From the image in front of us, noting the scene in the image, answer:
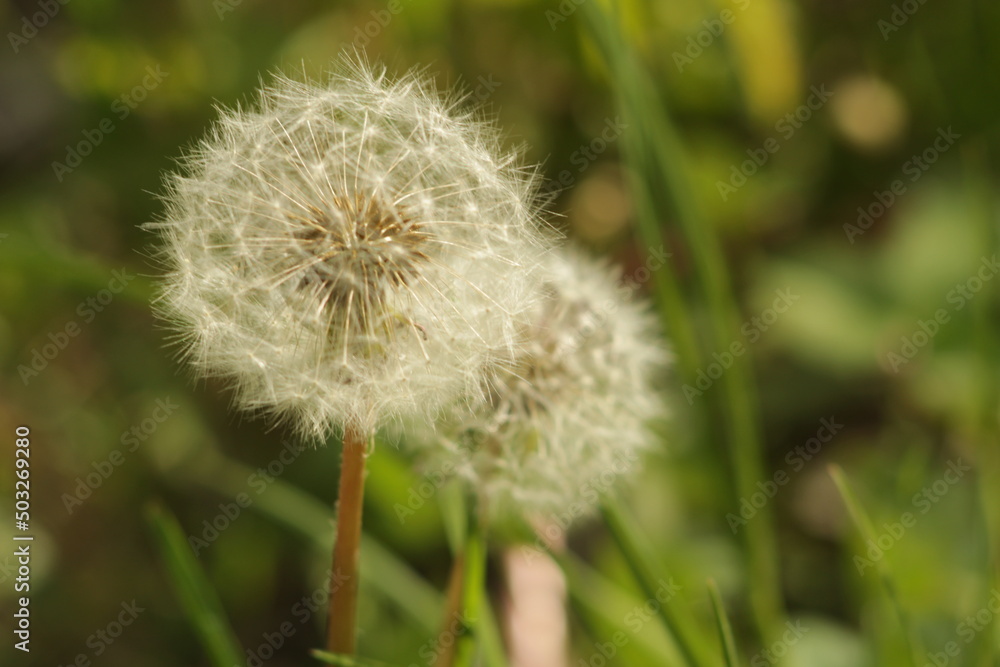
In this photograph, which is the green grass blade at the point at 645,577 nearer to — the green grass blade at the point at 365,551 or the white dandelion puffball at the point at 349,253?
the white dandelion puffball at the point at 349,253

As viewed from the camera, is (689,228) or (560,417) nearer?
(560,417)

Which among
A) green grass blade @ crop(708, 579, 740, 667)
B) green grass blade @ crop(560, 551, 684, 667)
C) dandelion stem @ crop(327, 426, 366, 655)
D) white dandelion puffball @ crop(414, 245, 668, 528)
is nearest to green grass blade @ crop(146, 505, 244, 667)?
dandelion stem @ crop(327, 426, 366, 655)

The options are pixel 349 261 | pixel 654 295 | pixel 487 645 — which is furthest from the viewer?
pixel 654 295

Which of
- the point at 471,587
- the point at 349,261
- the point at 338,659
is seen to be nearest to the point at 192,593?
the point at 338,659

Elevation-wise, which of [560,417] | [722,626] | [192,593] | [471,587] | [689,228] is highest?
[689,228]

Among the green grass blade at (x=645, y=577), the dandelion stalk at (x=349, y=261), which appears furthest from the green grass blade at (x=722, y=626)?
the dandelion stalk at (x=349, y=261)

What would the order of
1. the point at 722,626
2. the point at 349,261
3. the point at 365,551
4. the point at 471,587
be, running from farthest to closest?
the point at 365,551 → the point at 471,587 → the point at 722,626 → the point at 349,261

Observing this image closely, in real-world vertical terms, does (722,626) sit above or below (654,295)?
below

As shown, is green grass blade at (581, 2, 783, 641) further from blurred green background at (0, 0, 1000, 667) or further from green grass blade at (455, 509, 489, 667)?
green grass blade at (455, 509, 489, 667)

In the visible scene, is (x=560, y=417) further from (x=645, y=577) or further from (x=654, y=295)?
(x=654, y=295)
